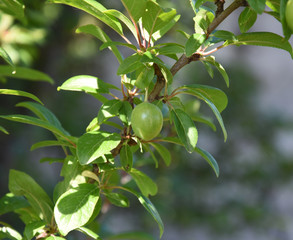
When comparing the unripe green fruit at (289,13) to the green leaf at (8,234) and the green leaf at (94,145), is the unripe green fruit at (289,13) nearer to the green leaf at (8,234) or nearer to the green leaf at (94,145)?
the green leaf at (94,145)

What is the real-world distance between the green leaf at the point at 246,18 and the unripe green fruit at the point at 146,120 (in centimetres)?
14

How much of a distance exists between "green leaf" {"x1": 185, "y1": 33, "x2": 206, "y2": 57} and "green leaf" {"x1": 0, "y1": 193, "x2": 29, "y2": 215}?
31 centimetres

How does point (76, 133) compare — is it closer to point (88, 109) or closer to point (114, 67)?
point (88, 109)

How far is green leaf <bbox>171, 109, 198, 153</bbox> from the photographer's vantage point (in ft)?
1.32

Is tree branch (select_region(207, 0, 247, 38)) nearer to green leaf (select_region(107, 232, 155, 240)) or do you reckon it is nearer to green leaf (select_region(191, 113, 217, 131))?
green leaf (select_region(191, 113, 217, 131))

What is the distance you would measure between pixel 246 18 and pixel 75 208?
28 centimetres

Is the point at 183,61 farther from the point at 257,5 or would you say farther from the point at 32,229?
the point at 32,229

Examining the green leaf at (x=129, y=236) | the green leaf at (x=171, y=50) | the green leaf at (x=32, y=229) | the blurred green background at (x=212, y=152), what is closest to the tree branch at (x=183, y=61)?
the green leaf at (x=171, y=50)

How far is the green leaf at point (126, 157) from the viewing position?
0.44 metres

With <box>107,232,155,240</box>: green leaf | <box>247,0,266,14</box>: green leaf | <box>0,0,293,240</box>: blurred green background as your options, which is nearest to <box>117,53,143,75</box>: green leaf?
<box>247,0,266,14</box>: green leaf

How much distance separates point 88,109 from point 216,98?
248 centimetres

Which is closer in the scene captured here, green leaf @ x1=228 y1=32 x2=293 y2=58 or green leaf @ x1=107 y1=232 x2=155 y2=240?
green leaf @ x1=228 y1=32 x2=293 y2=58

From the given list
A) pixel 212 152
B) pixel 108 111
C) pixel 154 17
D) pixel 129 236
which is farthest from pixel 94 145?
pixel 212 152

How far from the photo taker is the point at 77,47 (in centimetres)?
235
